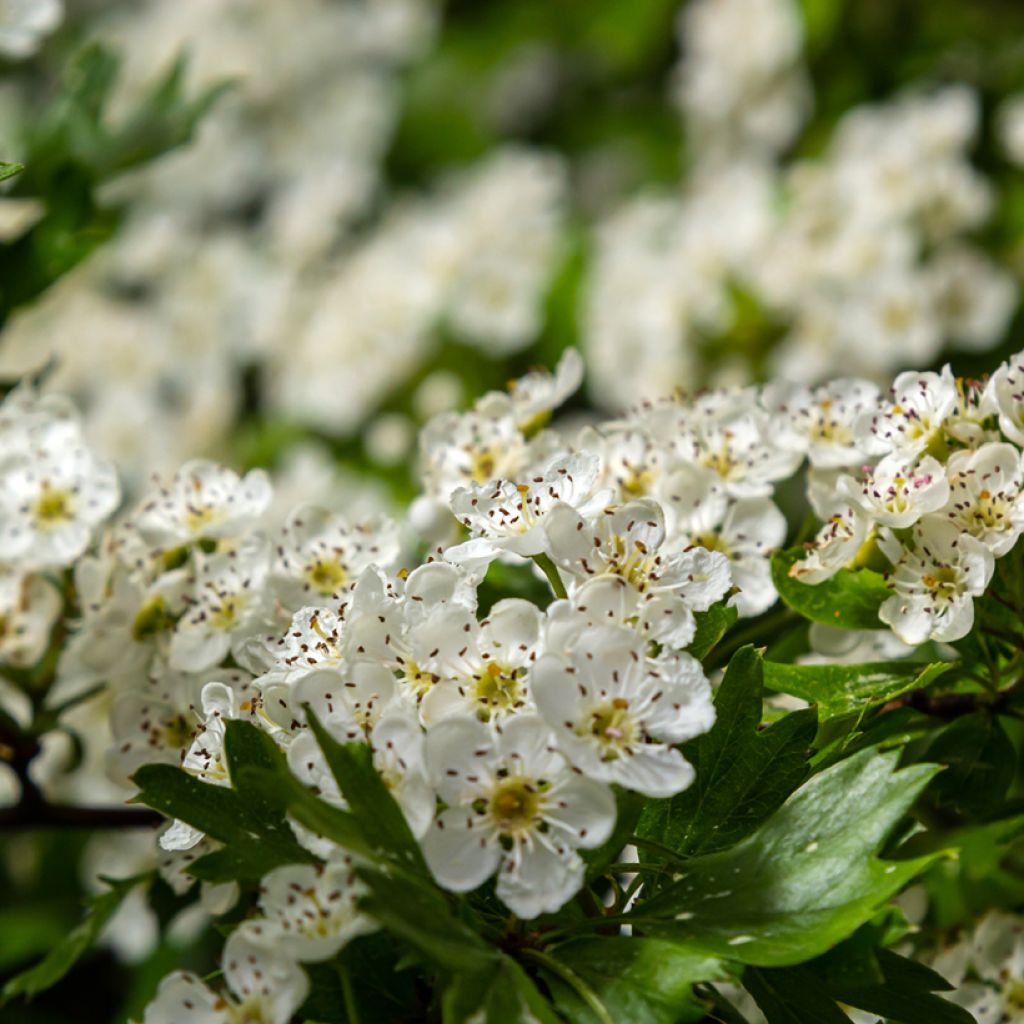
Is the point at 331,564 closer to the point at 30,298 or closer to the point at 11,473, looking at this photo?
the point at 11,473

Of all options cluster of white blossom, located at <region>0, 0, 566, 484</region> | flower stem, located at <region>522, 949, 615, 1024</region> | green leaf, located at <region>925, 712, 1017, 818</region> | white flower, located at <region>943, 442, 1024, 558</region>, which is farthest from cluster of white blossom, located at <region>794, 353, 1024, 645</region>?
cluster of white blossom, located at <region>0, 0, 566, 484</region>

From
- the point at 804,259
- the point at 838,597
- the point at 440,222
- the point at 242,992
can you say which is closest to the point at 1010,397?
the point at 838,597

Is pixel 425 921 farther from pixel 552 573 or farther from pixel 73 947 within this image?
pixel 73 947

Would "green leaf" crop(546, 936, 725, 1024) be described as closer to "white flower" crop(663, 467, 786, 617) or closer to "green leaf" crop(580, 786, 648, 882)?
"green leaf" crop(580, 786, 648, 882)

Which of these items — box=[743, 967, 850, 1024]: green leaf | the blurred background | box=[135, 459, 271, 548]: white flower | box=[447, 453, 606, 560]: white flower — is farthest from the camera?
the blurred background

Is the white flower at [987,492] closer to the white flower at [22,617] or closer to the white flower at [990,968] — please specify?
the white flower at [990,968]

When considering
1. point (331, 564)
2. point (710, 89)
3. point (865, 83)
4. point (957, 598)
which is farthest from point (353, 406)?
point (957, 598)

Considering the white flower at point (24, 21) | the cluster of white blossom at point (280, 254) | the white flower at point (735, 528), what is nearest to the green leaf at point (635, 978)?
the white flower at point (735, 528)
